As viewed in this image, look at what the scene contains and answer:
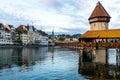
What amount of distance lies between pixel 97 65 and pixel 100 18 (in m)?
20.7

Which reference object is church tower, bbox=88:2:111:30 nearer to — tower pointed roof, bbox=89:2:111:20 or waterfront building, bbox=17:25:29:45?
tower pointed roof, bbox=89:2:111:20

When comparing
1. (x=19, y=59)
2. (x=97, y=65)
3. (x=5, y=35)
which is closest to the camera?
(x=97, y=65)

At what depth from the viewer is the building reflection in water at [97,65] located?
31320 mm

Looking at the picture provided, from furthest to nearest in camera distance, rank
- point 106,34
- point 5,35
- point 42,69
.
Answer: point 5,35, point 106,34, point 42,69

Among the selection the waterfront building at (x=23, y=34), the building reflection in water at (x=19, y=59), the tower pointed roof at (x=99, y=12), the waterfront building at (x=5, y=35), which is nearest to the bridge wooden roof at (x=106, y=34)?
the building reflection in water at (x=19, y=59)

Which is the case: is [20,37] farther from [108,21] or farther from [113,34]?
[113,34]

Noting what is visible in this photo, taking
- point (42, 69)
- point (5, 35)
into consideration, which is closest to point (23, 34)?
point (5, 35)

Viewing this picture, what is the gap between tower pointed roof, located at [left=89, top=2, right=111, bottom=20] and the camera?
192ft

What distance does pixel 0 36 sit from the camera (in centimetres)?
13012

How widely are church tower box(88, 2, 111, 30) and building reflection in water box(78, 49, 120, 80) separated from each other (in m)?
8.49

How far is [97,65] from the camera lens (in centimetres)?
4031

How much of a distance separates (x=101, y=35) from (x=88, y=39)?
4.99 metres

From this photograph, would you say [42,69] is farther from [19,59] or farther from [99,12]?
[99,12]

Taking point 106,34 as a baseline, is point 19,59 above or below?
below
